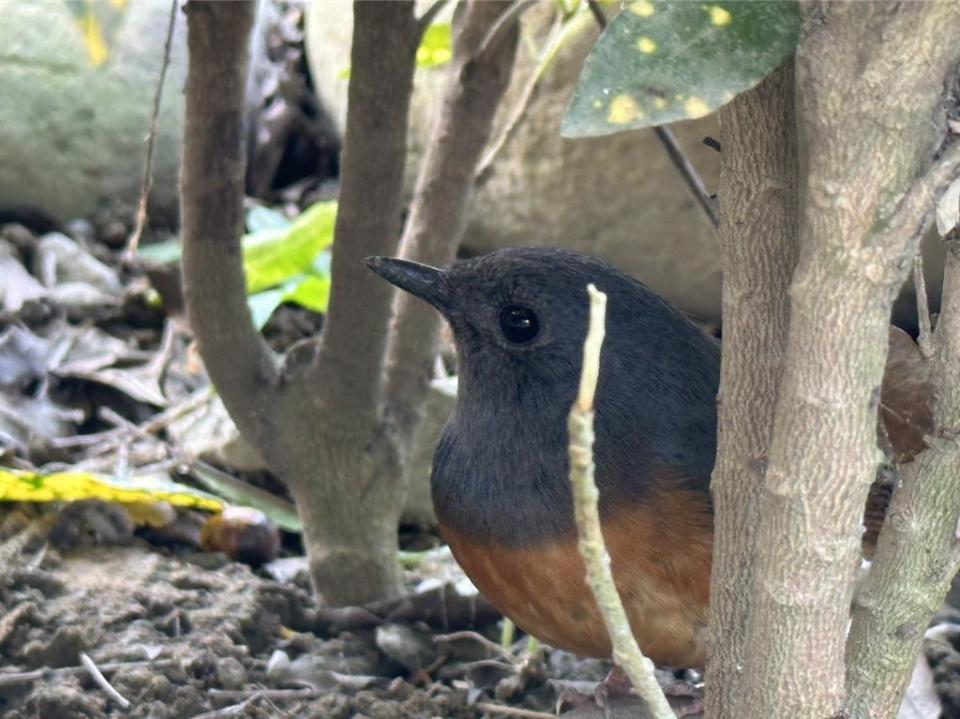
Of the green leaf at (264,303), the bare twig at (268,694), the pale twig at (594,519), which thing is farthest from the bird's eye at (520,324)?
the green leaf at (264,303)

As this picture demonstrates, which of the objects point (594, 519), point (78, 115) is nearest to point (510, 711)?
point (594, 519)

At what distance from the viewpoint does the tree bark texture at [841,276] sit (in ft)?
3.62

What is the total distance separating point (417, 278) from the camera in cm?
210

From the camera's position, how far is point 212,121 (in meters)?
2.26

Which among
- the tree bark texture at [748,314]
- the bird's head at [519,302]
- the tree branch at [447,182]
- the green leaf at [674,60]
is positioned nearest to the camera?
the green leaf at [674,60]

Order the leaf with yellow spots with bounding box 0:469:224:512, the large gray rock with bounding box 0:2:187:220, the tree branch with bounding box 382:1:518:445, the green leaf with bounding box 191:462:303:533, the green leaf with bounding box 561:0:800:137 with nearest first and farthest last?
the green leaf with bounding box 561:0:800:137
the tree branch with bounding box 382:1:518:445
the leaf with yellow spots with bounding box 0:469:224:512
the green leaf with bounding box 191:462:303:533
the large gray rock with bounding box 0:2:187:220

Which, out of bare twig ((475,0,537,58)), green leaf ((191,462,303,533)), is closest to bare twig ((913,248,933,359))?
bare twig ((475,0,537,58))

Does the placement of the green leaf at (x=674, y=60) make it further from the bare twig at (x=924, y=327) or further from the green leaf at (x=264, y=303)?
the green leaf at (x=264, y=303)

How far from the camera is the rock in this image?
14.1ft

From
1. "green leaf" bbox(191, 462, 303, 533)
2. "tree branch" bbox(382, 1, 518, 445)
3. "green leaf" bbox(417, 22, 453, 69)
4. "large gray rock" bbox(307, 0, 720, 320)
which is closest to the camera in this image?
"tree branch" bbox(382, 1, 518, 445)

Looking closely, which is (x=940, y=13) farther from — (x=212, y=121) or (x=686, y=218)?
(x=686, y=218)

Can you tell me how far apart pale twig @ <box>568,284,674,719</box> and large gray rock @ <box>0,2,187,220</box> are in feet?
11.9

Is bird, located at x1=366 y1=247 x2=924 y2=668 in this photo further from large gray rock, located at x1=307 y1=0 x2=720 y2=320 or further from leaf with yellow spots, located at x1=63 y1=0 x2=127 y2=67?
large gray rock, located at x1=307 y1=0 x2=720 y2=320

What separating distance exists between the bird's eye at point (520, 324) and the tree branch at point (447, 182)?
398 millimetres
